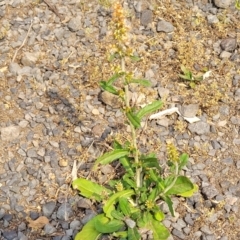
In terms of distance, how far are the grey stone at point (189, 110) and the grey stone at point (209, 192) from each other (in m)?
0.69

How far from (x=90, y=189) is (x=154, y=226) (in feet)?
1.72

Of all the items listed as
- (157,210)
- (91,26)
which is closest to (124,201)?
(157,210)

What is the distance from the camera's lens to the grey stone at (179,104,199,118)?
14.5ft

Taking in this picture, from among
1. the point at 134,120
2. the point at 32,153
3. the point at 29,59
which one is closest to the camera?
the point at 134,120

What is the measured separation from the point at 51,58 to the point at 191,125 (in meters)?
1.45

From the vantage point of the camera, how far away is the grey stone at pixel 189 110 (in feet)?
14.5

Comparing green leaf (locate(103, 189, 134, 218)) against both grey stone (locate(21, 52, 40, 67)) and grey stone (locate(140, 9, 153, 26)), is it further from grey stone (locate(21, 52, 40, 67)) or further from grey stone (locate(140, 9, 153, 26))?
grey stone (locate(140, 9, 153, 26))

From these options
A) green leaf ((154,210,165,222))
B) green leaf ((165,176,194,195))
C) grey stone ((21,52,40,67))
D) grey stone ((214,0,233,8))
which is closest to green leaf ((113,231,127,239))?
green leaf ((154,210,165,222))

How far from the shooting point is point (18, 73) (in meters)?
4.83

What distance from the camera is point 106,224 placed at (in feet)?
Result: 12.0

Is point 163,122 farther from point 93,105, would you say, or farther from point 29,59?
point 29,59

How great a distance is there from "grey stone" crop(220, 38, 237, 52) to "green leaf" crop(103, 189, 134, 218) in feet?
6.00

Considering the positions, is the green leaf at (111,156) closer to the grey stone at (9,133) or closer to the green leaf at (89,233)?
the green leaf at (89,233)

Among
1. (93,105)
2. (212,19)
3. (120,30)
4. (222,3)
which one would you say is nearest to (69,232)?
(93,105)
